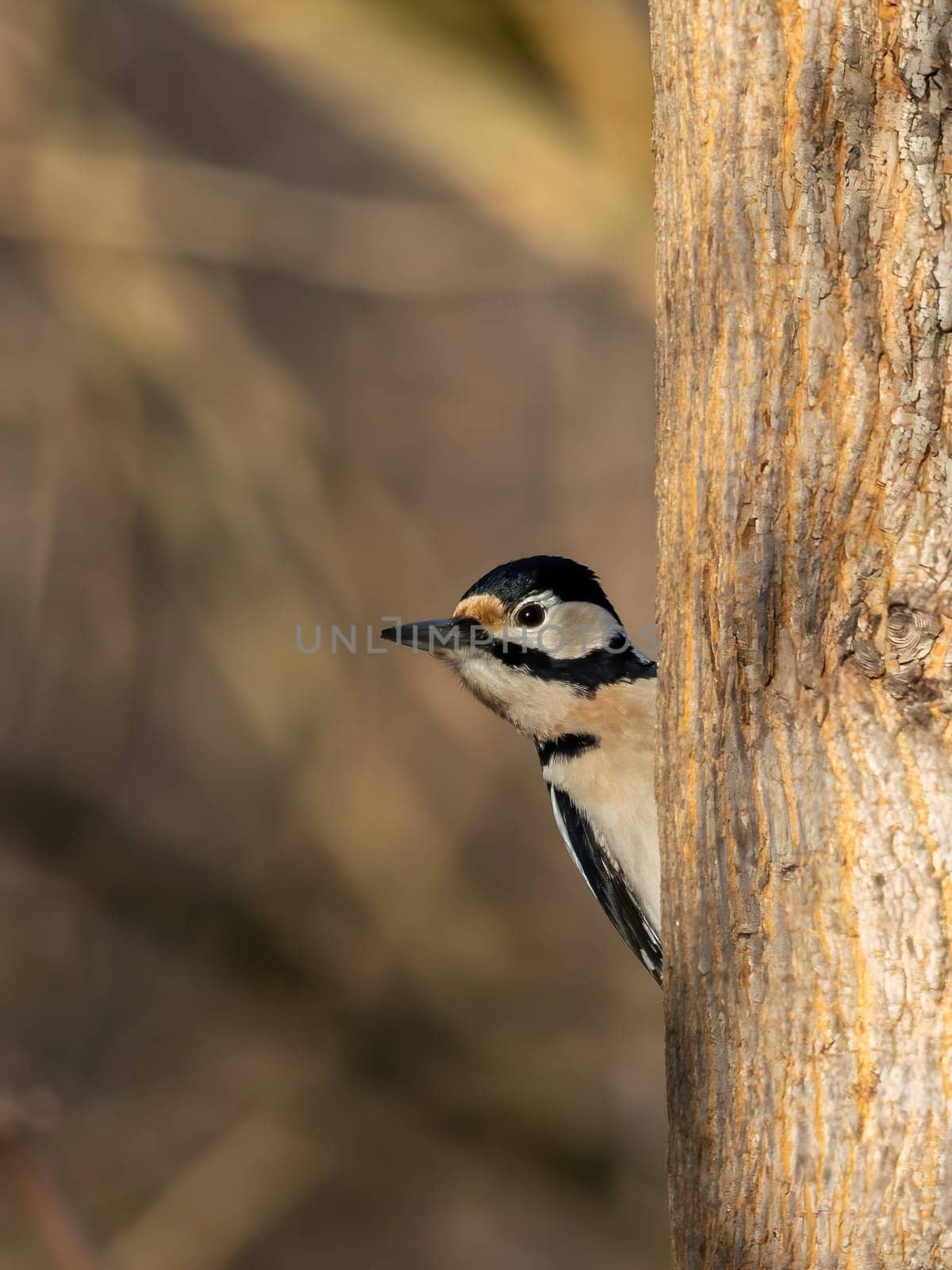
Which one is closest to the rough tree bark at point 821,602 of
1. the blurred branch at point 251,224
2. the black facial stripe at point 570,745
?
the black facial stripe at point 570,745

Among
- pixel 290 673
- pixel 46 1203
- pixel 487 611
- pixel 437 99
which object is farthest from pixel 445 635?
pixel 290 673

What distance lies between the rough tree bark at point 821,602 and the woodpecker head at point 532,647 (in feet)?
4.73

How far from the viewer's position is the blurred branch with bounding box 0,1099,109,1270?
4.18ft

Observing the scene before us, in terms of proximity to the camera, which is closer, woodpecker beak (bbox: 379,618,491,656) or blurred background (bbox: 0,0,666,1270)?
woodpecker beak (bbox: 379,618,491,656)

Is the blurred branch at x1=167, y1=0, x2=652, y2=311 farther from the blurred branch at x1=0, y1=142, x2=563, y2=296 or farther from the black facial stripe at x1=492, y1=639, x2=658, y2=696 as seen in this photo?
the black facial stripe at x1=492, y1=639, x2=658, y2=696

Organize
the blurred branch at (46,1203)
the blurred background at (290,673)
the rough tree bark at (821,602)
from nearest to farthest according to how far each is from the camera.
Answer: the blurred branch at (46,1203) → the rough tree bark at (821,602) → the blurred background at (290,673)

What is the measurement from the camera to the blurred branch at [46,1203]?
1.27 metres

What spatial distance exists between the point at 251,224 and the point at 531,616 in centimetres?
355

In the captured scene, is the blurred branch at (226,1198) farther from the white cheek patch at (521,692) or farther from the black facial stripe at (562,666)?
the black facial stripe at (562,666)

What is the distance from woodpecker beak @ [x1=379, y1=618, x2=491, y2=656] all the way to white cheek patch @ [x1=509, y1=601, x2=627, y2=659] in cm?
9

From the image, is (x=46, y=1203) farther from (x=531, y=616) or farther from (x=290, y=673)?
(x=290, y=673)

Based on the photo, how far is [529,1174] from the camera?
22.0 ft

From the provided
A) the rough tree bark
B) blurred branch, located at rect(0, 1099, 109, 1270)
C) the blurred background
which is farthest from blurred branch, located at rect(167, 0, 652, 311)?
blurred branch, located at rect(0, 1099, 109, 1270)

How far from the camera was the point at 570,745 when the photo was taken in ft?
10.6
